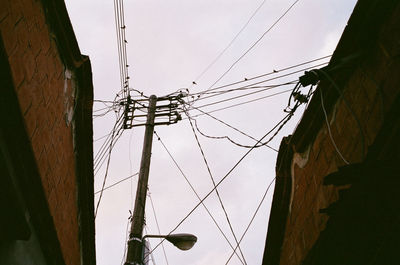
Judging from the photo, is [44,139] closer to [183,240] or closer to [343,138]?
[183,240]

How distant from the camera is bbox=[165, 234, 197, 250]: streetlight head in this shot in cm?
609

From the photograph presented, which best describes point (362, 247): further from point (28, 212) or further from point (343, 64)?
point (28, 212)

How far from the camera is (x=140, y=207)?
600cm

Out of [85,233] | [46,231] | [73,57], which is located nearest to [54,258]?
[46,231]

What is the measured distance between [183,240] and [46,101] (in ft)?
11.6

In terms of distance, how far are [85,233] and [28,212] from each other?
2.21 m

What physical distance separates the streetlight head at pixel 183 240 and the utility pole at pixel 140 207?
0.71m

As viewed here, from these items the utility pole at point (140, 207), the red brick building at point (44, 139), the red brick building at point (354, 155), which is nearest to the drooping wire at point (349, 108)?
the red brick building at point (354, 155)

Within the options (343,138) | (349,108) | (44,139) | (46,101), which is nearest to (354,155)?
(343,138)

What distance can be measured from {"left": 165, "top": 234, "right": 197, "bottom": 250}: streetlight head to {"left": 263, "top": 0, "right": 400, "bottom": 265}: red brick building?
173 centimetres

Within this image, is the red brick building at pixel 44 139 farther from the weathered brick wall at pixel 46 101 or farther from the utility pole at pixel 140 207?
the utility pole at pixel 140 207

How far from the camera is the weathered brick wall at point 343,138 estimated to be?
124 inches

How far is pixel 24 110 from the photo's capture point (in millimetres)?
3697

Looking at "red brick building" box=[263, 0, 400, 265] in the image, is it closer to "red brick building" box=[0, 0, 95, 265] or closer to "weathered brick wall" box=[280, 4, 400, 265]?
"weathered brick wall" box=[280, 4, 400, 265]
